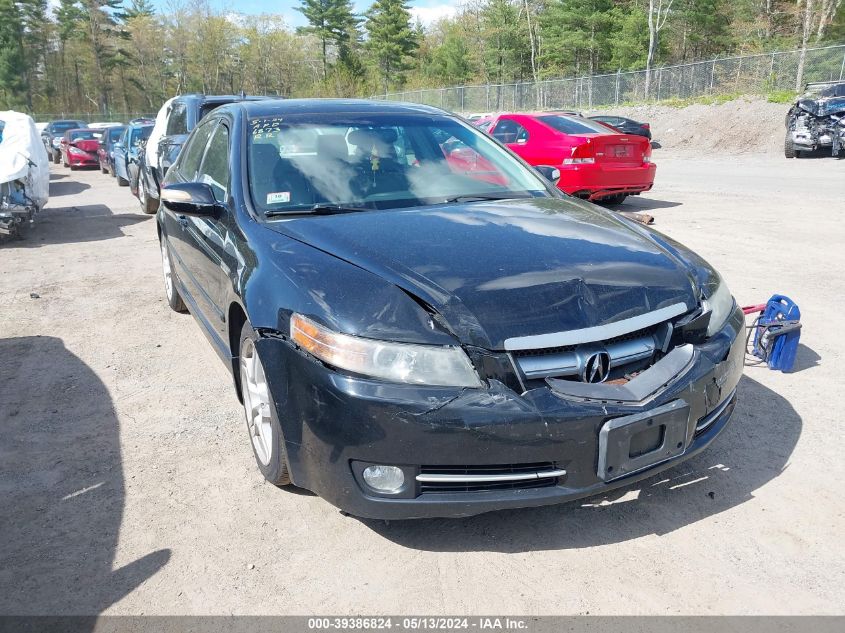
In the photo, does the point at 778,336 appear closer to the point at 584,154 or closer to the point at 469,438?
the point at 469,438

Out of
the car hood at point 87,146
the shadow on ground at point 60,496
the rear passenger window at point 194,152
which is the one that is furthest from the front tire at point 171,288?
the car hood at point 87,146

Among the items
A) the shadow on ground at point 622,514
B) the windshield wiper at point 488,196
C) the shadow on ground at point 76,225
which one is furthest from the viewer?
the shadow on ground at point 76,225

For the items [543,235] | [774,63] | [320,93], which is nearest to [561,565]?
[543,235]

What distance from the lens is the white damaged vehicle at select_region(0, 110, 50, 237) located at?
8984 millimetres

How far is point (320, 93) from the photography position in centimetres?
6331

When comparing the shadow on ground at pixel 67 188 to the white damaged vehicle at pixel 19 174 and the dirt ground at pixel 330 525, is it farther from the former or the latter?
the dirt ground at pixel 330 525

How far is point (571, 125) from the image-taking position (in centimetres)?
1091

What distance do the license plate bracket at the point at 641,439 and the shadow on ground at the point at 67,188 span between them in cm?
1623

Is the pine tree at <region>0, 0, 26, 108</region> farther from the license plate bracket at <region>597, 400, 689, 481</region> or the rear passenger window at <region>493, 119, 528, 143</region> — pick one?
the license plate bracket at <region>597, 400, 689, 481</region>

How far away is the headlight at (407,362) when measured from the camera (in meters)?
2.32

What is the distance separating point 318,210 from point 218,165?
0.94m

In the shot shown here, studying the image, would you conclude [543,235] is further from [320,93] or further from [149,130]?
[320,93]

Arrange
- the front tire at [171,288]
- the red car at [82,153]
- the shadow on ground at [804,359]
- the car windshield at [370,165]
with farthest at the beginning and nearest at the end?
1. the red car at [82,153]
2. the front tire at [171,288]
3. the shadow on ground at [804,359]
4. the car windshield at [370,165]

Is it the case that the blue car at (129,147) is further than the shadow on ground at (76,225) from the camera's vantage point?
Yes
